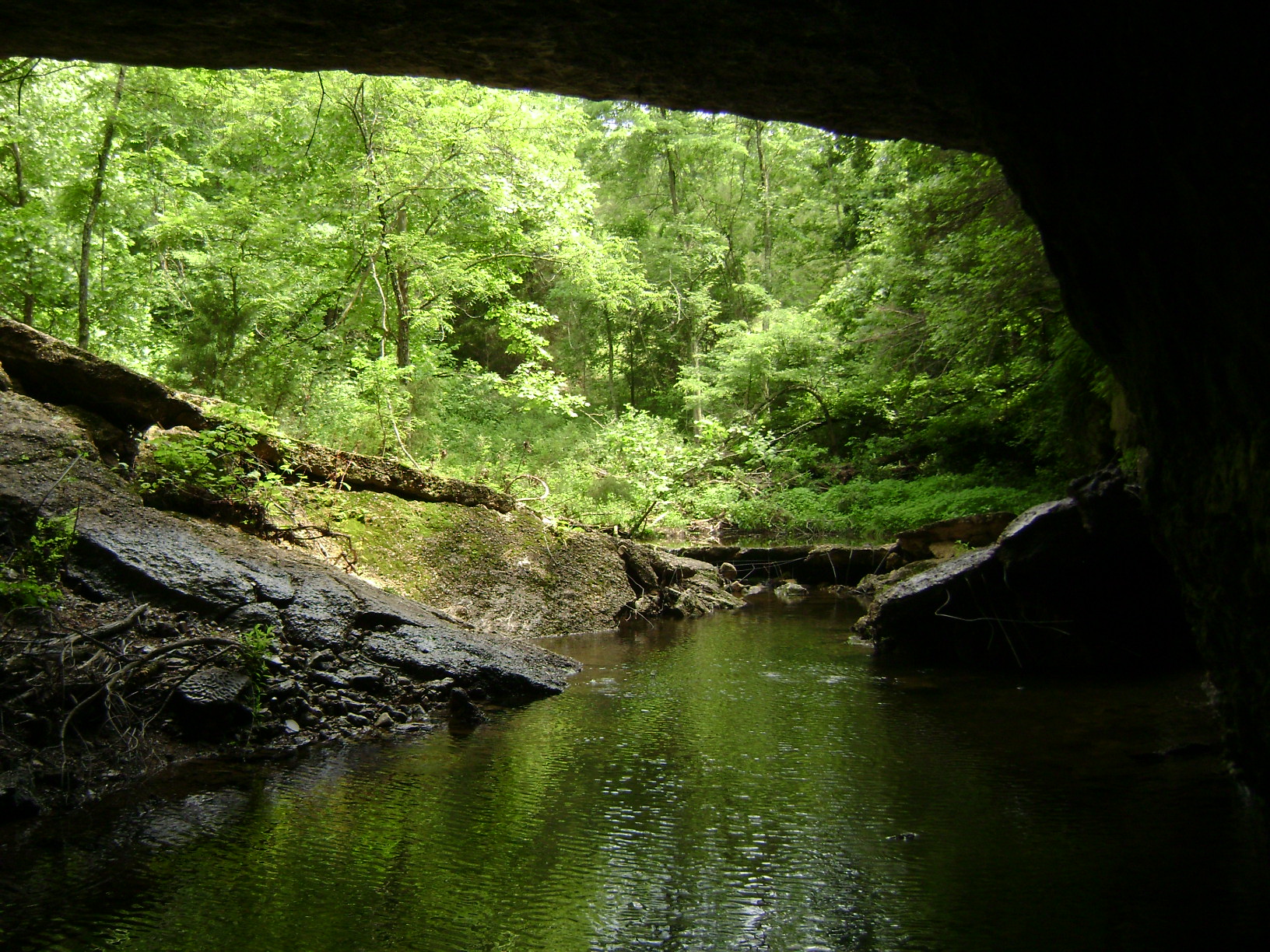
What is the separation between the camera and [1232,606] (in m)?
3.35

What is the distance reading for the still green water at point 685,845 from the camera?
3.29 metres

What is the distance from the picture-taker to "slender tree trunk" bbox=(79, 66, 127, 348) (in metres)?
10.6

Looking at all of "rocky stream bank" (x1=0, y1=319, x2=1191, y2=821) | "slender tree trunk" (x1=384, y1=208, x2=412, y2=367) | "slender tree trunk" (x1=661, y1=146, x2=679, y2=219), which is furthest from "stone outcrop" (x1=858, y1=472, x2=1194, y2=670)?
"slender tree trunk" (x1=661, y1=146, x2=679, y2=219)

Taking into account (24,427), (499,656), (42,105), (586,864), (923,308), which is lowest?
(586,864)

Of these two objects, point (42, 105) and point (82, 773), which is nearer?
point (82, 773)

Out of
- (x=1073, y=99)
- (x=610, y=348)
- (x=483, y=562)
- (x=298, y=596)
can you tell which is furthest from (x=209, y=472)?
(x=610, y=348)

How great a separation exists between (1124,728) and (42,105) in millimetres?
15021

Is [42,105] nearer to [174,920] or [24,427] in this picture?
[24,427]

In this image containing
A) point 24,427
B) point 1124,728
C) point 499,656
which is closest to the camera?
point 1124,728

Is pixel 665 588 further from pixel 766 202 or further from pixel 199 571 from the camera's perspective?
pixel 766 202

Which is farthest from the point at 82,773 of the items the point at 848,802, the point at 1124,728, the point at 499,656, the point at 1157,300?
the point at 1124,728

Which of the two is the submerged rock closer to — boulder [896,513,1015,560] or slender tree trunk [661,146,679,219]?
boulder [896,513,1015,560]

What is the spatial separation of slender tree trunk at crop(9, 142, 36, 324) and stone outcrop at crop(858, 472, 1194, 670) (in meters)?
12.2

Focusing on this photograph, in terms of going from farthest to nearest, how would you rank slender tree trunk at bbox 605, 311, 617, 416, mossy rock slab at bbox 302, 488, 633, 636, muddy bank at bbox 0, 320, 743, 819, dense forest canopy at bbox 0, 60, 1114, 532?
1. slender tree trunk at bbox 605, 311, 617, 416
2. dense forest canopy at bbox 0, 60, 1114, 532
3. mossy rock slab at bbox 302, 488, 633, 636
4. muddy bank at bbox 0, 320, 743, 819
